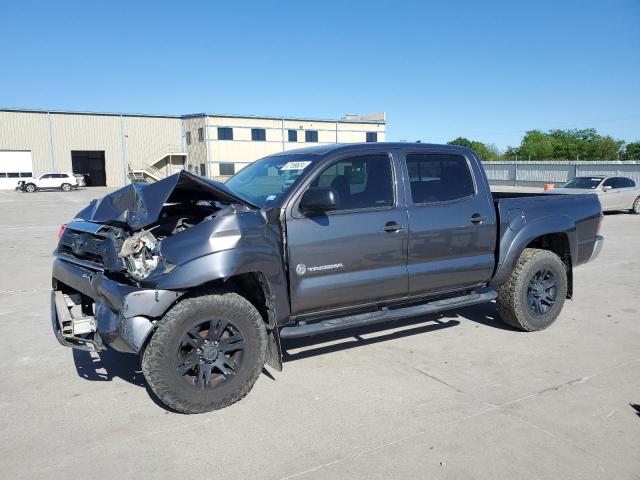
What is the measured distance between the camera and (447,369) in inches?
183

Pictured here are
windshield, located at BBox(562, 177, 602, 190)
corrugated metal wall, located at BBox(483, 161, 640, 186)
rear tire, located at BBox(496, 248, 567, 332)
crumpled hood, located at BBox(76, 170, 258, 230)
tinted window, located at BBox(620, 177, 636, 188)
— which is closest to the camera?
crumpled hood, located at BBox(76, 170, 258, 230)

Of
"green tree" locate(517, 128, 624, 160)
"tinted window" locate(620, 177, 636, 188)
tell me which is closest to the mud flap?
"tinted window" locate(620, 177, 636, 188)

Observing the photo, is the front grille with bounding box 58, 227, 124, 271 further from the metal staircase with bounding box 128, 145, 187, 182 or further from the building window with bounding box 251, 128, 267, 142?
the building window with bounding box 251, 128, 267, 142

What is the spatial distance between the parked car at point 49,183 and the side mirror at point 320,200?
1763 inches

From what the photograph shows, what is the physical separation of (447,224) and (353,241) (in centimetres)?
106

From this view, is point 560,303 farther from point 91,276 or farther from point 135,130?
point 135,130

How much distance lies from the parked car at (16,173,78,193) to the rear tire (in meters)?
44.6

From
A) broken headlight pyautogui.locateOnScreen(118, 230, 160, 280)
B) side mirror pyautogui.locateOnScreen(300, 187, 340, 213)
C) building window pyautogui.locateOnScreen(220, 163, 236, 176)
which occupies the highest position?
building window pyautogui.locateOnScreen(220, 163, 236, 176)

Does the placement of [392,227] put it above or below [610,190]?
above

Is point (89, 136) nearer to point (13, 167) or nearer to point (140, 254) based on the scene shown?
point (13, 167)

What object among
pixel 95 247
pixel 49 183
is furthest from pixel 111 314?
pixel 49 183

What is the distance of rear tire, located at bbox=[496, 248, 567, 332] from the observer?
5508mm

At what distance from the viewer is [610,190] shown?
60.3 ft

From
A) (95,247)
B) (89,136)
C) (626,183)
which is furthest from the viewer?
(89,136)
